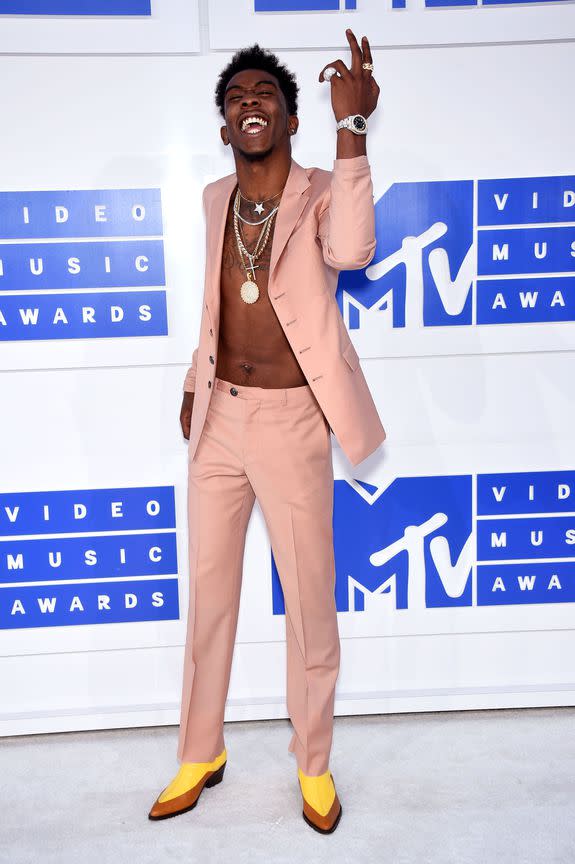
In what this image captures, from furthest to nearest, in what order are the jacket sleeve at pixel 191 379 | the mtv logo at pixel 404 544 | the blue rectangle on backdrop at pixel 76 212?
the mtv logo at pixel 404 544 → the blue rectangle on backdrop at pixel 76 212 → the jacket sleeve at pixel 191 379

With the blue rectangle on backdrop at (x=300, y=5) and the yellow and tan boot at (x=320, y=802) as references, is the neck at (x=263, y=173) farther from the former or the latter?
the yellow and tan boot at (x=320, y=802)

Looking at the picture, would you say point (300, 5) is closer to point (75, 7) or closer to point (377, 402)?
point (75, 7)

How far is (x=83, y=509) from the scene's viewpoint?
8.71ft

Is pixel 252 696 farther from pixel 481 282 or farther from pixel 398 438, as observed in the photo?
pixel 481 282

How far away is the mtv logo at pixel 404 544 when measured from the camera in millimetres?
2711

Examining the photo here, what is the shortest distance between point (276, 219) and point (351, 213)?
29 cm

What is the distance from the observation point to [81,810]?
2.33 m

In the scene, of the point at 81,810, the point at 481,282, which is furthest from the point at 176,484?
the point at 481,282

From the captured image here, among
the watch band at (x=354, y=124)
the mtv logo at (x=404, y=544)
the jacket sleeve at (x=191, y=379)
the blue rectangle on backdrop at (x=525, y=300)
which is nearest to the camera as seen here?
the watch band at (x=354, y=124)

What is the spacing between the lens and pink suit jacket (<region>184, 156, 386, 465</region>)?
204cm

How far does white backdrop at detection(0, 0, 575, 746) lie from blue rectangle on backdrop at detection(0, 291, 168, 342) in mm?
17

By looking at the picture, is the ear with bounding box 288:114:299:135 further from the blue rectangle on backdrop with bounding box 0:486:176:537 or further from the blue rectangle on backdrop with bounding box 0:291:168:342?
the blue rectangle on backdrop with bounding box 0:486:176:537

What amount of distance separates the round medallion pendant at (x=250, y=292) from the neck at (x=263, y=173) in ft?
A: 0.79

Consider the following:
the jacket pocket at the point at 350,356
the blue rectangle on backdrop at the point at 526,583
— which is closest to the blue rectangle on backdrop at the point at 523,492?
the blue rectangle on backdrop at the point at 526,583
